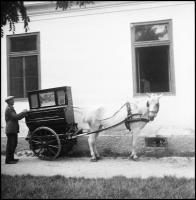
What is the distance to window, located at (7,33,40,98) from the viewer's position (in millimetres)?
9922

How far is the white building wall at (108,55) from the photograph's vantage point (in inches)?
343

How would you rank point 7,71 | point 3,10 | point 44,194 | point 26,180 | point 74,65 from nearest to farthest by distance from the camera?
point 3,10 < point 44,194 < point 26,180 < point 74,65 < point 7,71

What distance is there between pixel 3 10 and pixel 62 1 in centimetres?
88

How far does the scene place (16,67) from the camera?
10.1 metres

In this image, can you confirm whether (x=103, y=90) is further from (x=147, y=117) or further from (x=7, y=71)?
(x=7, y=71)

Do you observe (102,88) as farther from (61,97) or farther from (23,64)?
(23,64)

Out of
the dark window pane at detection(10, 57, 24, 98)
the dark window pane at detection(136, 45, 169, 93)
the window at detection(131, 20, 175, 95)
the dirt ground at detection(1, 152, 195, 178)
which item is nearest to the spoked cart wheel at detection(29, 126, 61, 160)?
the dirt ground at detection(1, 152, 195, 178)

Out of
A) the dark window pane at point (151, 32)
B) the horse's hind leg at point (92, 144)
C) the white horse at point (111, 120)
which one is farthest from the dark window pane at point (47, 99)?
the dark window pane at point (151, 32)

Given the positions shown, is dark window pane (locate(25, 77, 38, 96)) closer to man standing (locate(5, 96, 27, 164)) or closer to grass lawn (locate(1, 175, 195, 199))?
man standing (locate(5, 96, 27, 164))

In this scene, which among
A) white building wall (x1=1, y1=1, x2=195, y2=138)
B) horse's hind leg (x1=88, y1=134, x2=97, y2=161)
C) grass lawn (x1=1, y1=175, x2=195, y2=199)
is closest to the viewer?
grass lawn (x1=1, y1=175, x2=195, y2=199)

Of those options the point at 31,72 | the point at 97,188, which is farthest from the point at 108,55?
the point at 97,188

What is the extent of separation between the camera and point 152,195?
17.3 feet

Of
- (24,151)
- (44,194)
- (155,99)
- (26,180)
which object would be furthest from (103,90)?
(44,194)

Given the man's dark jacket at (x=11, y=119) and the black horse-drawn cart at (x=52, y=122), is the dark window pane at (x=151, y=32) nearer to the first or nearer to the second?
the black horse-drawn cart at (x=52, y=122)
